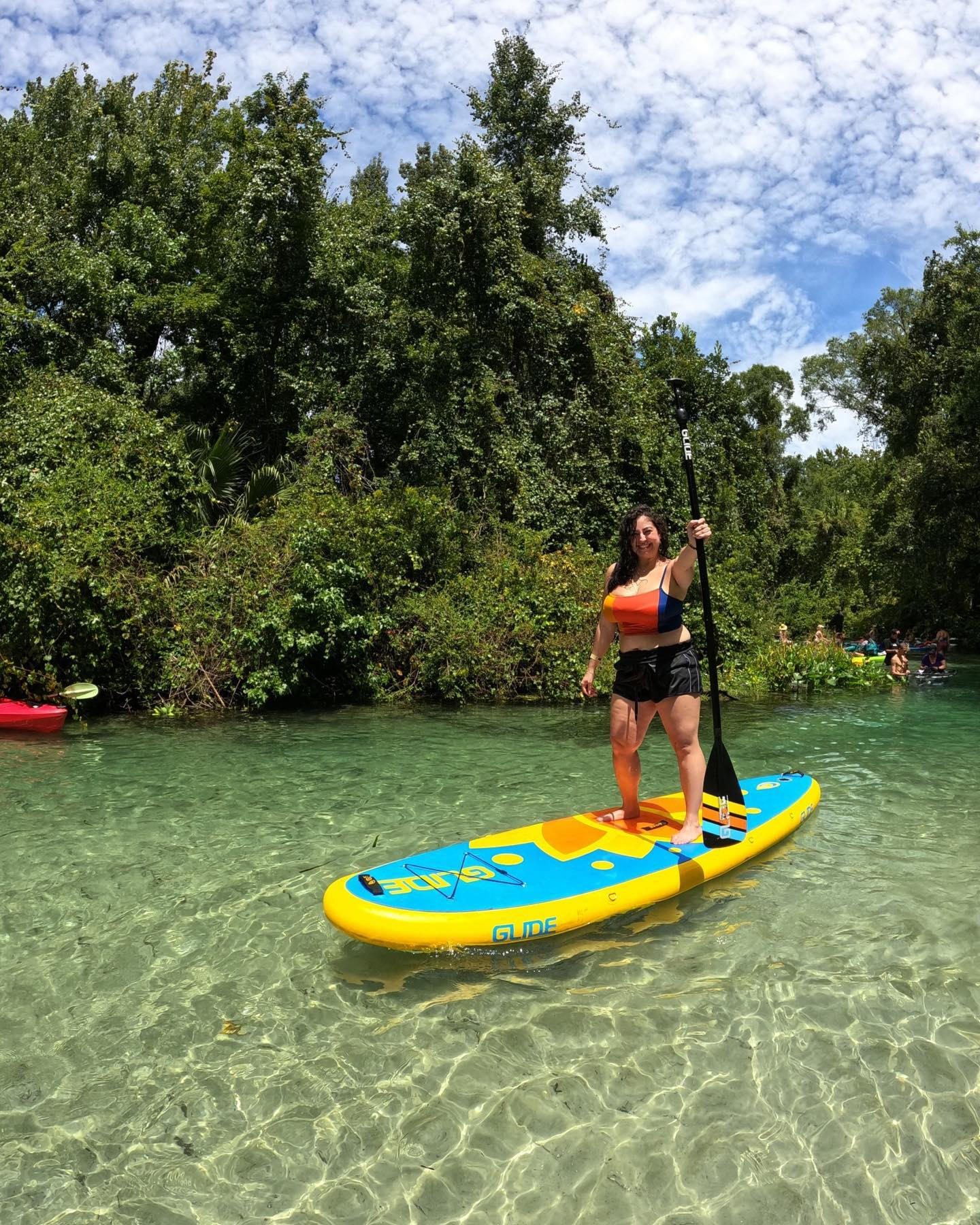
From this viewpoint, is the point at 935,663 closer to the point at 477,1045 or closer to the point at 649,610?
the point at 649,610

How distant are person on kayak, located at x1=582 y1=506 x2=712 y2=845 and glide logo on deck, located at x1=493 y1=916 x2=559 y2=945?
1.22 m

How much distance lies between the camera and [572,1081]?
323cm

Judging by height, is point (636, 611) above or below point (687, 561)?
below

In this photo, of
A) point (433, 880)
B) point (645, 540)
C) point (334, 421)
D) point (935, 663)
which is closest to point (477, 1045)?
point (433, 880)

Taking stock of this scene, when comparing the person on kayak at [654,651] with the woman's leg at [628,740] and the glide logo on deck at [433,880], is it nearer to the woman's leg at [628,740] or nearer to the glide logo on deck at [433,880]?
the woman's leg at [628,740]

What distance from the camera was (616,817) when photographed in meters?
5.50

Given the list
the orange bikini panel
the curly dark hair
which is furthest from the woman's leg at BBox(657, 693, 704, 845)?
the curly dark hair

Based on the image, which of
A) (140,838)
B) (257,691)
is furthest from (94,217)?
(140,838)

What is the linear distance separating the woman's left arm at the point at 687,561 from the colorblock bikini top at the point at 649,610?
0.04m

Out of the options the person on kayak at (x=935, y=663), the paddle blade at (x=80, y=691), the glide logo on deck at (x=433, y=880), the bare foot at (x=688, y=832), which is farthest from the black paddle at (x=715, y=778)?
the person on kayak at (x=935, y=663)

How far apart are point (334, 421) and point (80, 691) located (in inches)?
297

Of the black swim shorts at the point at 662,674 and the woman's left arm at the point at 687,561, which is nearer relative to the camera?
the woman's left arm at the point at 687,561

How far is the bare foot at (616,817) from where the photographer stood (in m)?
5.42

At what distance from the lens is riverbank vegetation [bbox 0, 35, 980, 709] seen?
13016mm
